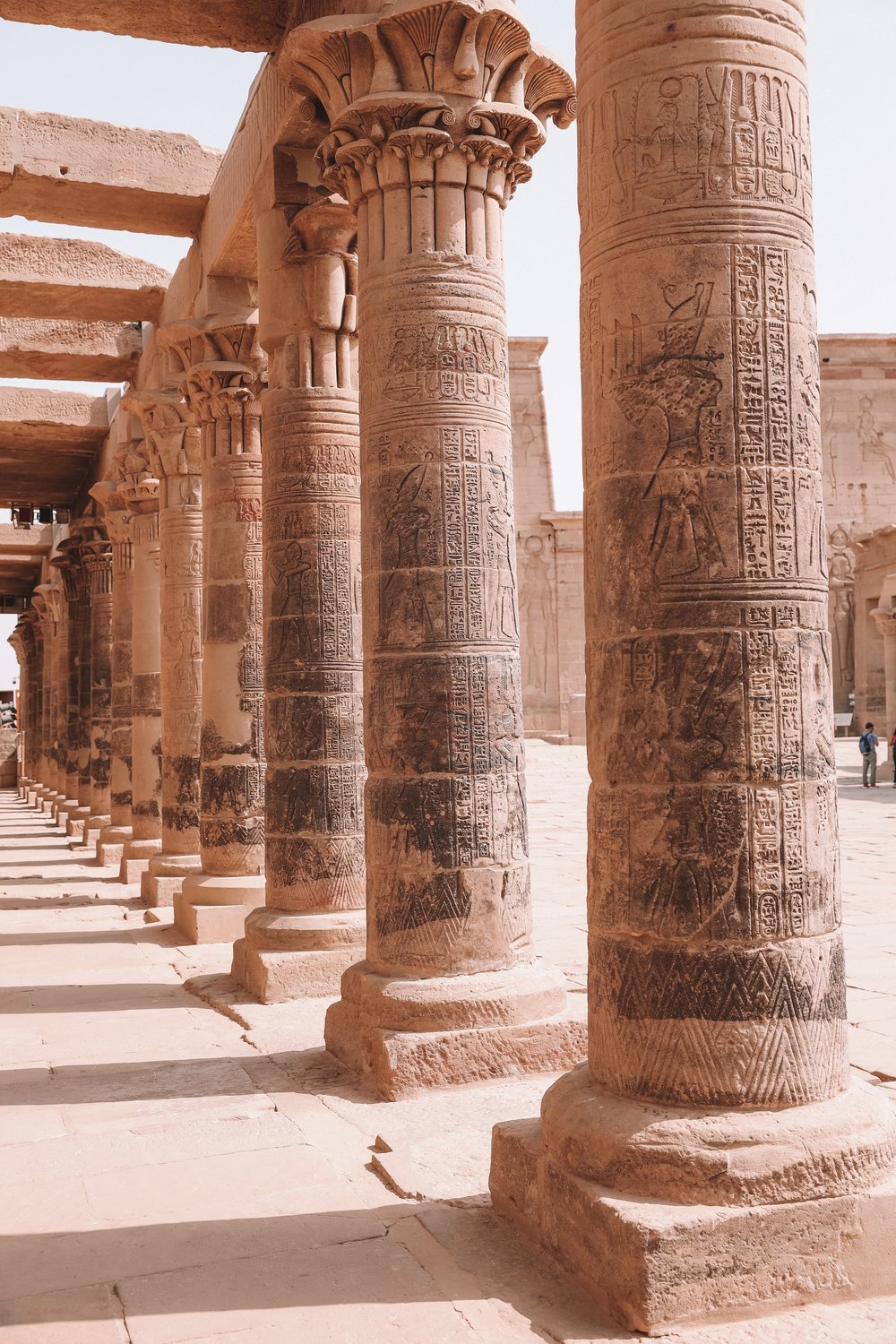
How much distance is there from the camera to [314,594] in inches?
274

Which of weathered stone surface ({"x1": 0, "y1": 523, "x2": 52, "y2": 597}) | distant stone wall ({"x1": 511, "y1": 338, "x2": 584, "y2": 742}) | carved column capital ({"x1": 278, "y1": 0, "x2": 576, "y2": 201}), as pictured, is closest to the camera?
carved column capital ({"x1": 278, "y1": 0, "x2": 576, "y2": 201})

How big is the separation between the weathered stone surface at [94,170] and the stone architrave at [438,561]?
4.26 meters

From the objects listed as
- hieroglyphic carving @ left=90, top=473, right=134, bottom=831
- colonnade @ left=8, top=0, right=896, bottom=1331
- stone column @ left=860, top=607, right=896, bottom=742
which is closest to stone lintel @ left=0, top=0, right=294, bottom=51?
colonnade @ left=8, top=0, right=896, bottom=1331

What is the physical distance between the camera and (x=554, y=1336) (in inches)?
117

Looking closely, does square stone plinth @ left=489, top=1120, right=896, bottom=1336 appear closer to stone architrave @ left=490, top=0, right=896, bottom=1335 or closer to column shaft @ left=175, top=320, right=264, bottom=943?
stone architrave @ left=490, top=0, right=896, bottom=1335

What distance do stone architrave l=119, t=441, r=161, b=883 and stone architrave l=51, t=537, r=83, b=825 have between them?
5.63m

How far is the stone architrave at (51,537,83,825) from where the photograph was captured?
1945cm

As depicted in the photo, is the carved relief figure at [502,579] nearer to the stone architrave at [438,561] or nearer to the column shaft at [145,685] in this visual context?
the stone architrave at [438,561]

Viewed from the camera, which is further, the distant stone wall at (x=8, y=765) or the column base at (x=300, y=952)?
the distant stone wall at (x=8, y=765)

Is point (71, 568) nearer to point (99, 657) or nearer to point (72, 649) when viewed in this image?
point (72, 649)

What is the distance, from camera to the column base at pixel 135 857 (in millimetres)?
12688

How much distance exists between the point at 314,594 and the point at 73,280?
5335 millimetres

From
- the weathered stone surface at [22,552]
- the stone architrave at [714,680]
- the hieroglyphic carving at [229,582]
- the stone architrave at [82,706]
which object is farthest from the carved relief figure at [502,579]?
the weathered stone surface at [22,552]

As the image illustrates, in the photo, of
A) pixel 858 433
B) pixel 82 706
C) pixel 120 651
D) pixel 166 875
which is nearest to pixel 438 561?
pixel 166 875
